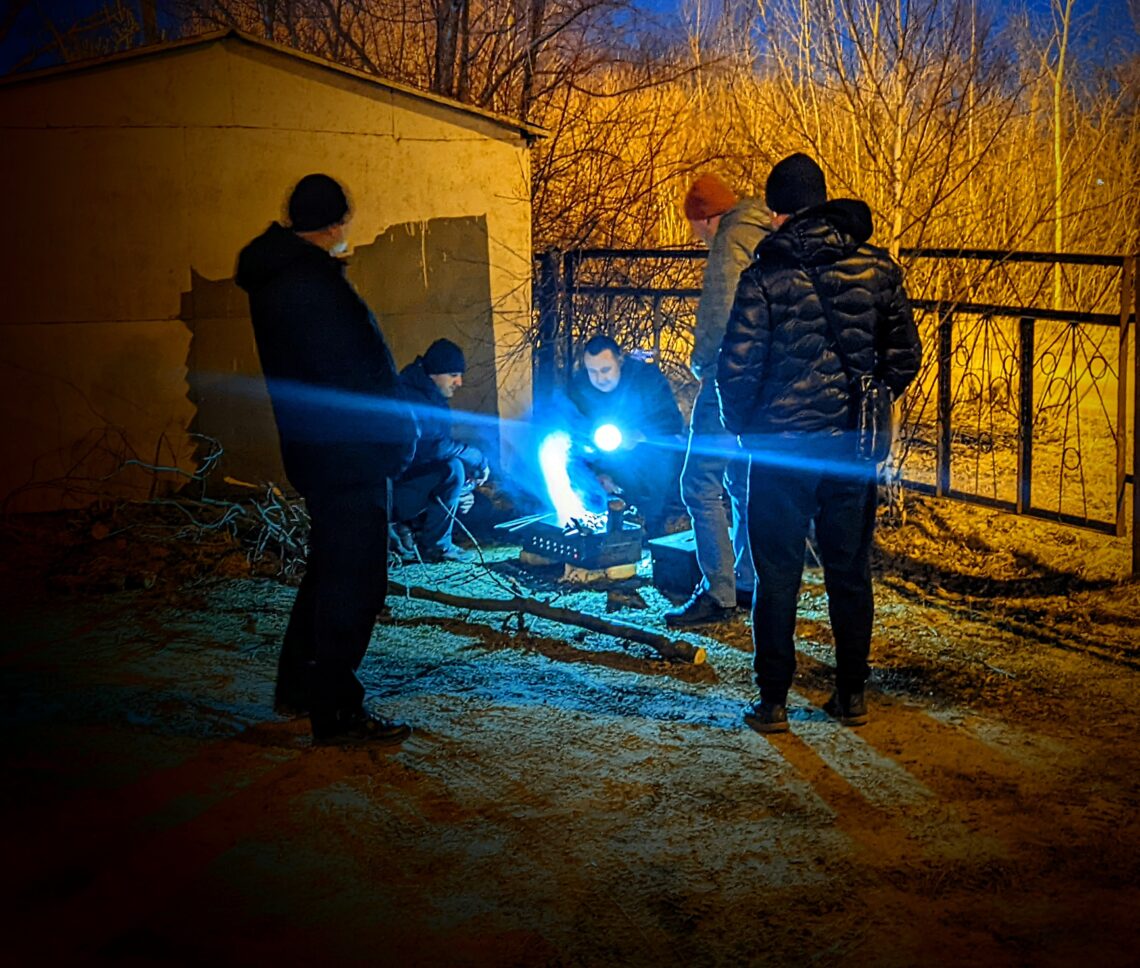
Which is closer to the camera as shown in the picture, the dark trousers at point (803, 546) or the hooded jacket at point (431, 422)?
the dark trousers at point (803, 546)

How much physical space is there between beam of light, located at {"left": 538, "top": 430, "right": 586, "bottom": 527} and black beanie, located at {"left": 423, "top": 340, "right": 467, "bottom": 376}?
2.31 ft

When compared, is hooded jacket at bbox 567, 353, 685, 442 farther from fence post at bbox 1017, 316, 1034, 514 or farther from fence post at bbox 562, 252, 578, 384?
fence post at bbox 1017, 316, 1034, 514

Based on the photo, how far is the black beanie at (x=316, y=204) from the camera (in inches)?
169

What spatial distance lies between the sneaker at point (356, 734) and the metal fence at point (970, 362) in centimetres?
391

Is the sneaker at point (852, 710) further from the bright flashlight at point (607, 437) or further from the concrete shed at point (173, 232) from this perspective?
the concrete shed at point (173, 232)

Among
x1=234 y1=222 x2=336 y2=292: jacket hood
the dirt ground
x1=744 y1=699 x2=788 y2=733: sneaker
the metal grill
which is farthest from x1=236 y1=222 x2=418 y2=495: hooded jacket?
the metal grill

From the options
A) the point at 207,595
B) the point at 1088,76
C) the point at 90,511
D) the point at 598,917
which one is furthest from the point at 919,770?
the point at 1088,76

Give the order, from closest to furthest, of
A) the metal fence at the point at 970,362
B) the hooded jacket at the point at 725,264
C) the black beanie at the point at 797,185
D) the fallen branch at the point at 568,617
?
1. the black beanie at the point at 797,185
2. the fallen branch at the point at 568,617
3. the hooded jacket at the point at 725,264
4. the metal fence at the point at 970,362

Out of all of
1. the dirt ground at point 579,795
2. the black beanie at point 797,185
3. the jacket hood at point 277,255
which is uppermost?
the black beanie at point 797,185

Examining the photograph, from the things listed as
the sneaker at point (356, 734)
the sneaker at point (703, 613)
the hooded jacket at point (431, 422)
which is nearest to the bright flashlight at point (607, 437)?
the hooded jacket at point (431, 422)

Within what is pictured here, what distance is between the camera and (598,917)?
10.9 ft

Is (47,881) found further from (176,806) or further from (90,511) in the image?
(90,511)

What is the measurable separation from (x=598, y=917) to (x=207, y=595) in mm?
3964

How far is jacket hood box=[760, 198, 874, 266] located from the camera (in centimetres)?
435
